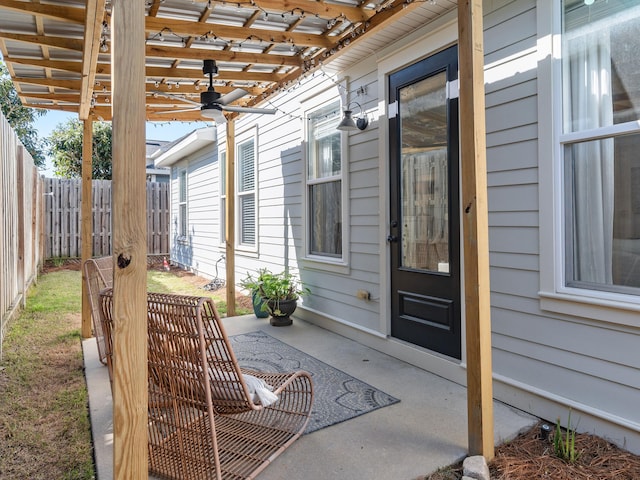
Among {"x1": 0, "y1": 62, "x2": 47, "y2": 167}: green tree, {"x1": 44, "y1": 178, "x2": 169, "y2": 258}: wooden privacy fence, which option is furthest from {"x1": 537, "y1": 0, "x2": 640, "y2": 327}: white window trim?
{"x1": 0, "y1": 62, "x2": 47, "y2": 167}: green tree

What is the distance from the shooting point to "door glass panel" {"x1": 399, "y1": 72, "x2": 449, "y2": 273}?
3.43 metres

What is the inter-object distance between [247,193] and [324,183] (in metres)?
2.54

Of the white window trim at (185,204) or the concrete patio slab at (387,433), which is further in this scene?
the white window trim at (185,204)

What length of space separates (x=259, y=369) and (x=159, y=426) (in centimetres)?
152

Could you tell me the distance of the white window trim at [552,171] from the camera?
8.34ft

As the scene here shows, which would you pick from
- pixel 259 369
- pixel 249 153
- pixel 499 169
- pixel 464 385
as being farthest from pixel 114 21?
pixel 249 153

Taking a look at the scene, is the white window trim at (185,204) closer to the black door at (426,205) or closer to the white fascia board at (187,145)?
the white fascia board at (187,145)

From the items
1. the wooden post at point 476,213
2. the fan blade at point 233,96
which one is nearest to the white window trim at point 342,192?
the fan blade at point 233,96

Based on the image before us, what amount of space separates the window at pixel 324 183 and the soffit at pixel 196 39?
623mm

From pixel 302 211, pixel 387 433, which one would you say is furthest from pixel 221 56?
pixel 387 433

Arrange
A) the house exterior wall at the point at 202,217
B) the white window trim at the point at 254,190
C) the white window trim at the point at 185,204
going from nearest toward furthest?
the white window trim at the point at 254,190 → the house exterior wall at the point at 202,217 → the white window trim at the point at 185,204

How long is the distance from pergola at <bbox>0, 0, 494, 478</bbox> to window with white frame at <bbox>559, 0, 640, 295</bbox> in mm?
774

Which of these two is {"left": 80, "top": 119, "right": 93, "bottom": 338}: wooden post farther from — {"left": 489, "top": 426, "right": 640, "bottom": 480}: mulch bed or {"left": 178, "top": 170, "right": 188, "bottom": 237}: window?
{"left": 178, "top": 170, "right": 188, "bottom": 237}: window

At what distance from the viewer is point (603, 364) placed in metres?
2.35
